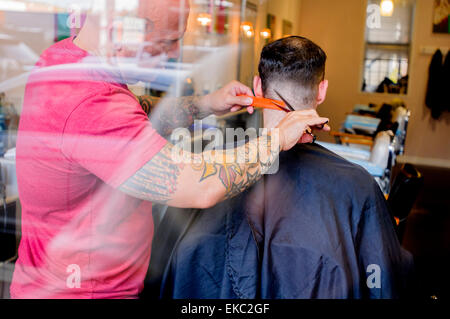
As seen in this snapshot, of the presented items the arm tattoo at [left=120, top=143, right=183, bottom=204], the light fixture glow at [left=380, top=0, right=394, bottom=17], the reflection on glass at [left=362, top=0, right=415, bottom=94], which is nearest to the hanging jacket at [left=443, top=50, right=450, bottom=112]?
the reflection on glass at [left=362, top=0, right=415, bottom=94]

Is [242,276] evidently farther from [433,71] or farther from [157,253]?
[433,71]

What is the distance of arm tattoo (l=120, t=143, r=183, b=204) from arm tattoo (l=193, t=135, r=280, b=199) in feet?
0.19

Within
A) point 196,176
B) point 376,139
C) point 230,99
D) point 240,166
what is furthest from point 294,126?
point 376,139

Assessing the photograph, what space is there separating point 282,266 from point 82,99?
652 millimetres

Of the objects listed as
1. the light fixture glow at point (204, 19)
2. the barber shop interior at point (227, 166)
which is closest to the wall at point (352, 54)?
the barber shop interior at point (227, 166)

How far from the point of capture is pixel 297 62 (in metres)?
1.23

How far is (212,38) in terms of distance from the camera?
3502mm

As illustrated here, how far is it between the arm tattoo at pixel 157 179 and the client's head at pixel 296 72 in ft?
1.49

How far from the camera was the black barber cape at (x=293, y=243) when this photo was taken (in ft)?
3.73

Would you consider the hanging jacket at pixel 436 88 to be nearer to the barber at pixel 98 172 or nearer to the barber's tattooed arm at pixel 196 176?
the barber at pixel 98 172

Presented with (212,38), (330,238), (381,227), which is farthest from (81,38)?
(212,38)

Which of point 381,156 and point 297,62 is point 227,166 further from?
point 381,156

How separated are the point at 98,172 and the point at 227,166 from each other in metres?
0.26

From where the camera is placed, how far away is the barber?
0.85 m
